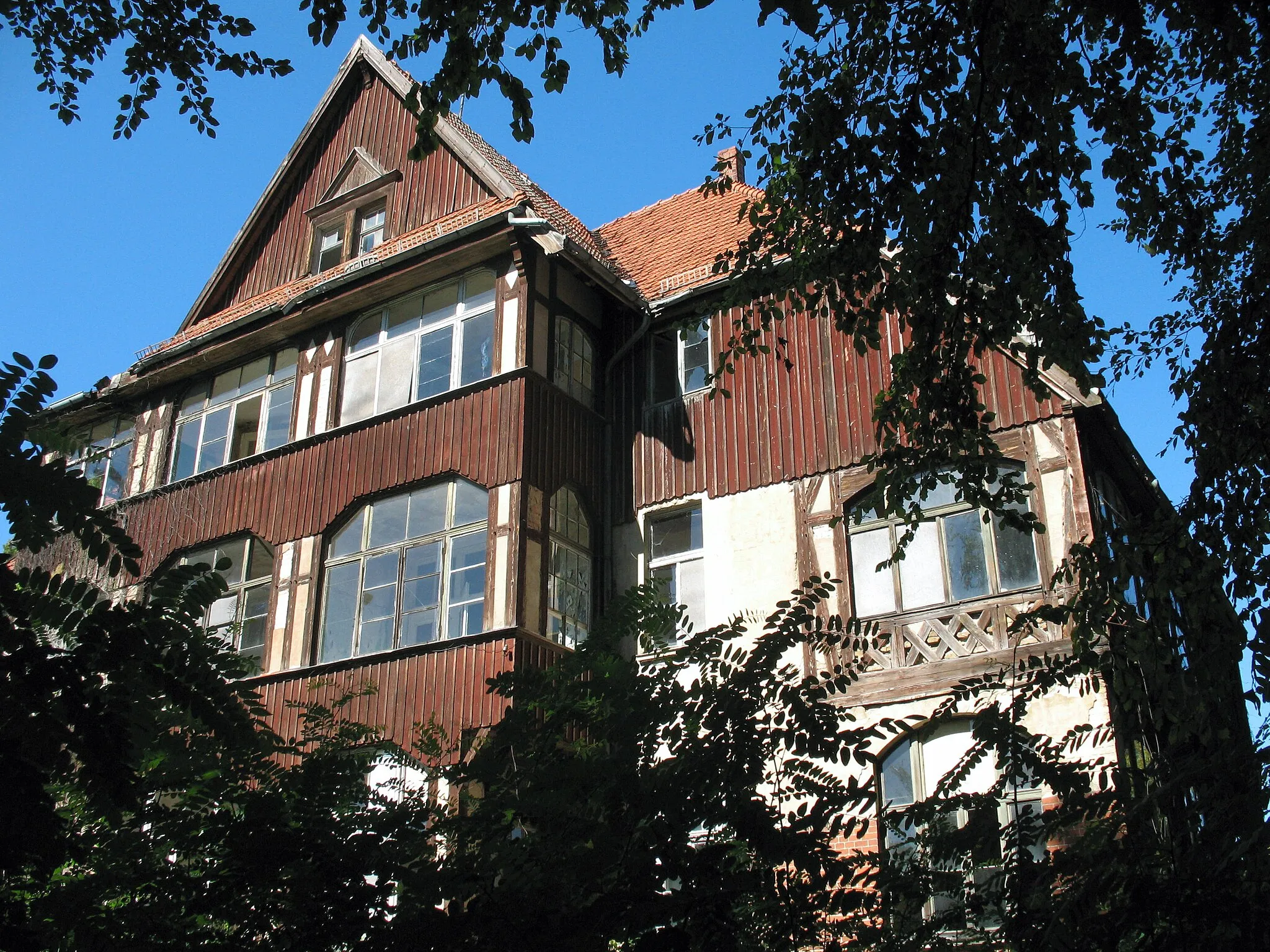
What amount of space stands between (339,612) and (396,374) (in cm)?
324

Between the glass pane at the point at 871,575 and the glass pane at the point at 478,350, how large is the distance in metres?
5.02

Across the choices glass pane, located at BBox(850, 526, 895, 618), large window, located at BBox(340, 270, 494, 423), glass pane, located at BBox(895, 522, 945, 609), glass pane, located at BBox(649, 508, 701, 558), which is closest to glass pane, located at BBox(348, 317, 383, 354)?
large window, located at BBox(340, 270, 494, 423)

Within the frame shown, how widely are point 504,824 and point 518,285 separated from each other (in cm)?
1109

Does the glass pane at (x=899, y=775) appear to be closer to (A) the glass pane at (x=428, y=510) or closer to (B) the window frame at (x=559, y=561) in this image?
(B) the window frame at (x=559, y=561)

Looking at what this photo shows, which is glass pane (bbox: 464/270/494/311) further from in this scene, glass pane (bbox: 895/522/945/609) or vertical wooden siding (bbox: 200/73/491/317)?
glass pane (bbox: 895/522/945/609)

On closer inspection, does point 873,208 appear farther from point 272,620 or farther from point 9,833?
point 272,620

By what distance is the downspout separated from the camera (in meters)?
15.2

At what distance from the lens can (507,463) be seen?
14367mm

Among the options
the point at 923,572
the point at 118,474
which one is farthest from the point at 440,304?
the point at 923,572

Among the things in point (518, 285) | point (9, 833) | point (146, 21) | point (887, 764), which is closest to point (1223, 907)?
point (9, 833)

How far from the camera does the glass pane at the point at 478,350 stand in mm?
15359

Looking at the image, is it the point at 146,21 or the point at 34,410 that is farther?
the point at 146,21

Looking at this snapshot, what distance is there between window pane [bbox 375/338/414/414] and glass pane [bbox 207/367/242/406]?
297 centimetres

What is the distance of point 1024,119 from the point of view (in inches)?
253
